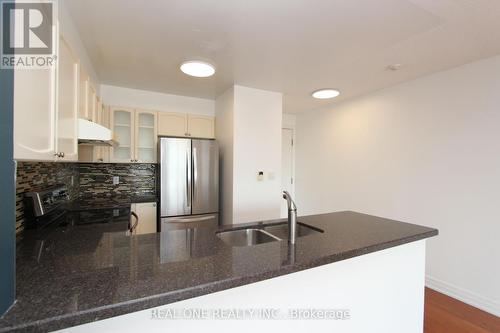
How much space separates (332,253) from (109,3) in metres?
2.11

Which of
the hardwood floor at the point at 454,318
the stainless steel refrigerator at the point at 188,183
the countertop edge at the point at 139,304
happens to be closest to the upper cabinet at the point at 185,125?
the stainless steel refrigerator at the point at 188,183

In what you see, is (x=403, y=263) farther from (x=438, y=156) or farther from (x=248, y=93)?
(x=248, y=93)

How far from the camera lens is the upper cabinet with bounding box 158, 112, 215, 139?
332cm

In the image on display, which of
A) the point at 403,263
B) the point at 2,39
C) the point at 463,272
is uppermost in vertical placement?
the point at 2,39

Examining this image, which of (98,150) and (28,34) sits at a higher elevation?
(28,34)

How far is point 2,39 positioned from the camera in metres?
0.75

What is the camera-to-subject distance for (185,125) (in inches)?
135

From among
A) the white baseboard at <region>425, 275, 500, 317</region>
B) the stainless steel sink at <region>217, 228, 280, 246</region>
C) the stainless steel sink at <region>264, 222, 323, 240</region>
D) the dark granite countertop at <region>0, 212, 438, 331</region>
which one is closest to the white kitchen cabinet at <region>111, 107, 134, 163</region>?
the dark granite countertop at <region>0, 212, 438, 331</region>

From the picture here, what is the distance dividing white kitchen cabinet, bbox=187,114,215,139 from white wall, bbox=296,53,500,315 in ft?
7.39

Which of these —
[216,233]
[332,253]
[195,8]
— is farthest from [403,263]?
[195,8]

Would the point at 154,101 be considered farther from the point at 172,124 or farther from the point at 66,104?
the point at 66,104

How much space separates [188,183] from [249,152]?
0.93m

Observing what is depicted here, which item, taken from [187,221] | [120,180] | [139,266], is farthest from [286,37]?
[120,180]

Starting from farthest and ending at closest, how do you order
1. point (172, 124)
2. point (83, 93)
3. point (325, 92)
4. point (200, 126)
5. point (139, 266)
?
point (200, 126)
point (172, 124)
point (325, 92)
point (83, 93)
point (139, 266)
